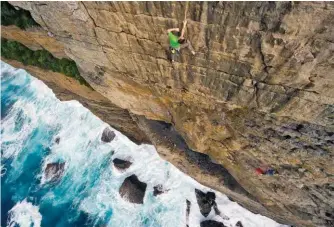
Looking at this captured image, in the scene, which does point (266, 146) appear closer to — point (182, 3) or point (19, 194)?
point (182, 3)

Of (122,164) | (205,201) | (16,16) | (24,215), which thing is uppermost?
(16,16)

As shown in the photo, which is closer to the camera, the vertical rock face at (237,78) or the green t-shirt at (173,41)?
the vertical rock face at (237,78)

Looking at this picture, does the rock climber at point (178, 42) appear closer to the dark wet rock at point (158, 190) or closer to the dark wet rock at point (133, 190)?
the dark wet rock at point (158, 190)

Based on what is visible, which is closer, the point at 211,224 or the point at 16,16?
the point at 16,16

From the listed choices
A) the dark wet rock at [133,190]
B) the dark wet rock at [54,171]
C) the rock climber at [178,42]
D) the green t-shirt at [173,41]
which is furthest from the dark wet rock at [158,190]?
the green t-shirt at [173,41]

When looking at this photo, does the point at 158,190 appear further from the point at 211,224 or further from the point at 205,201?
the point at 211,224

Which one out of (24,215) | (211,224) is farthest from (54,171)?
(211,224)
